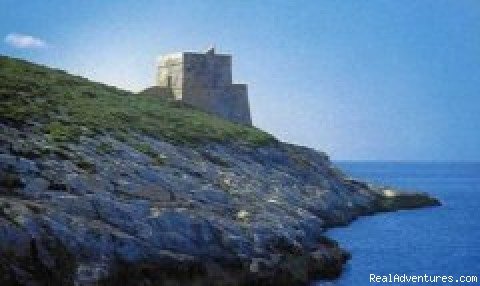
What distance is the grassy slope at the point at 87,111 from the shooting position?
142 ft

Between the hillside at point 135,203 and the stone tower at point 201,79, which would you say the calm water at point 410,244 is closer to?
the hillside at point 135,203

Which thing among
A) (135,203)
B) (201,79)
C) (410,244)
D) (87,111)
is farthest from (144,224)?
(201,79)

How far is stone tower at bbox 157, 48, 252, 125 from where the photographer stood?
330ft

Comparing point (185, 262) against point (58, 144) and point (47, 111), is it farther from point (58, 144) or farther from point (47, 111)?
point (47, 111)

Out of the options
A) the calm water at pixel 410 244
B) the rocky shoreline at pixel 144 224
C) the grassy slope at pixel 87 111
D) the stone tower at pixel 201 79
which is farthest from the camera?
the stone tower at pixel 201 79

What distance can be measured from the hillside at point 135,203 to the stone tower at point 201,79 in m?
36.9

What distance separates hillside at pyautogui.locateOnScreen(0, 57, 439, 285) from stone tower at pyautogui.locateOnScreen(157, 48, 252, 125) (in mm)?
36931

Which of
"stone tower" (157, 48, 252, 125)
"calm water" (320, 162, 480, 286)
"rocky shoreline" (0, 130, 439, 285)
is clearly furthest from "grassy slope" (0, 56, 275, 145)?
"stone tower" (157, 48, 252, 125)

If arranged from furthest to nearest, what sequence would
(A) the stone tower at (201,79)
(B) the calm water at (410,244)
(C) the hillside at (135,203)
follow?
(A) the stone tower at (201,79), (B) the calm water at (410,244), (C) the hillside at (135,203)

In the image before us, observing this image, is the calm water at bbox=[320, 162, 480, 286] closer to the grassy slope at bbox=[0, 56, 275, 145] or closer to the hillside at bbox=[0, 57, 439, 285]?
the hillside at bbox=[0, 57, 439, 285]

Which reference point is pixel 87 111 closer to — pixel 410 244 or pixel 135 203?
pixel 135 203

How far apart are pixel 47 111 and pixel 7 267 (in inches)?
955

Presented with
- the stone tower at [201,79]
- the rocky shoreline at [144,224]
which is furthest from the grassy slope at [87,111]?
the stone tower at [201,79]

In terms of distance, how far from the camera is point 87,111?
5309 cm
